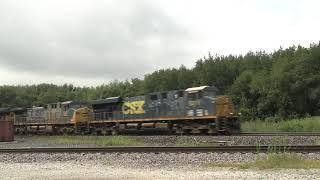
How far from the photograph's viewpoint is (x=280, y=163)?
42.1 feet

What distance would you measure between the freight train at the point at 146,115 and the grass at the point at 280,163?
15.2 m

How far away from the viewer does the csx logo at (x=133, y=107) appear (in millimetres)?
35031

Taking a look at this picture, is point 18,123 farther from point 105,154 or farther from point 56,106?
point 105,154

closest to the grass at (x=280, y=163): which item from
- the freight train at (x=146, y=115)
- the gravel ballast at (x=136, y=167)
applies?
the gravel ballast at (x=136, y=167)

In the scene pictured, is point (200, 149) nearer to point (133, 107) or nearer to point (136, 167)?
point (136, 167)

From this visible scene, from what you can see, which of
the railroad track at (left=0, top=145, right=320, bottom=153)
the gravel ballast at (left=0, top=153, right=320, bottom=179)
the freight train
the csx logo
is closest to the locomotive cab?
the freight train

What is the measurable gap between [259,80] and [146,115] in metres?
27.8

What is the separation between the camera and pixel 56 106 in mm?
44938

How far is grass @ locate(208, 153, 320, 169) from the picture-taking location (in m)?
12.4

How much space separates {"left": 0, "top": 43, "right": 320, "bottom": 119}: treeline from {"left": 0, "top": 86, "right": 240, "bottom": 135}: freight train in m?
13.2

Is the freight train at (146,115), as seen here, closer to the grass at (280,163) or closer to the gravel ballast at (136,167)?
the gravel ballast at (136,167)

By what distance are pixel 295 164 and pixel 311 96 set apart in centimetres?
4217

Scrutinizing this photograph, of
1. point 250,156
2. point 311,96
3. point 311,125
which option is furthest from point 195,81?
point 250,156

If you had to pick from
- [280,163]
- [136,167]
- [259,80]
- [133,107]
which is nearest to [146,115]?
[133,107]
